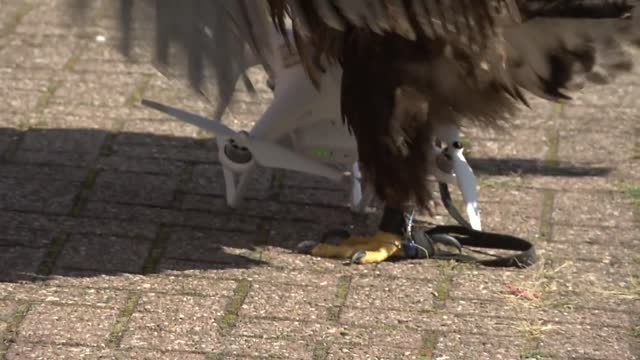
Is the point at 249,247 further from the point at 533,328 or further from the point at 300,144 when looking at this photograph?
the point at 533,328

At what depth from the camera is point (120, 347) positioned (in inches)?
149

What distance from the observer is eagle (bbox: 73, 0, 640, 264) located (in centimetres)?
390

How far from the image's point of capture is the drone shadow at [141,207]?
14.4 feet

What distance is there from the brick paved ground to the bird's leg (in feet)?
0.16

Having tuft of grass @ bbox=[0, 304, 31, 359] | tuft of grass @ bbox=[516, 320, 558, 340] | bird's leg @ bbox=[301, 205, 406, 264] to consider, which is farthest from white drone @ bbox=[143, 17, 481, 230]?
tuft of grass @ bbox=[0, 304, 31, 359]

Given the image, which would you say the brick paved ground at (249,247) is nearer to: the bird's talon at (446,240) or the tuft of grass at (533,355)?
the tuft of grass at (533,355)

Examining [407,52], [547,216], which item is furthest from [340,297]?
[547,216]

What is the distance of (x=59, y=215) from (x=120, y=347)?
39.9 inches

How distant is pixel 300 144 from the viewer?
4.64 meters

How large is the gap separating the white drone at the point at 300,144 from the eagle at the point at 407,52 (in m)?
0.16

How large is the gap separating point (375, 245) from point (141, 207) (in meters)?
0.84

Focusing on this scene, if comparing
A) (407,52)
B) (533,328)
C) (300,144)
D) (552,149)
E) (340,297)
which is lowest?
(340,297)

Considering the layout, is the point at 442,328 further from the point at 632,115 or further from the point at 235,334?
the point at 632,115

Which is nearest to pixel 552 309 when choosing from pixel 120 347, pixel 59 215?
pixel 120 347
